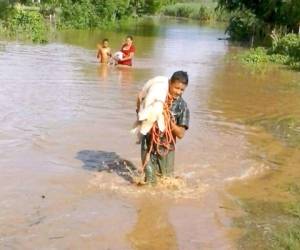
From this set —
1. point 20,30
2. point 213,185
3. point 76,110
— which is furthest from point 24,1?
point 213,185

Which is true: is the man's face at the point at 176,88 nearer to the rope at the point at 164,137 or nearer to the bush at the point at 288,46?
the rope at the point at 164,137

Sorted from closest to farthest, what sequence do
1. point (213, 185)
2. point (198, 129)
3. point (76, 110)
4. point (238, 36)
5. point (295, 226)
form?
1. point (295, 226)
2. point (213, 185)
3. point (198, 129)
4. point (76, 110)
5. point (238, 36)

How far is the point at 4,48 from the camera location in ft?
72.5

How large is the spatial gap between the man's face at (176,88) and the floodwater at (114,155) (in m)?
1.08

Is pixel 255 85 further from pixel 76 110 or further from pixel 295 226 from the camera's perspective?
pixel 295 226

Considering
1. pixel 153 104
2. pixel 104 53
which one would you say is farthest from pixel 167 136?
pixel 104 53

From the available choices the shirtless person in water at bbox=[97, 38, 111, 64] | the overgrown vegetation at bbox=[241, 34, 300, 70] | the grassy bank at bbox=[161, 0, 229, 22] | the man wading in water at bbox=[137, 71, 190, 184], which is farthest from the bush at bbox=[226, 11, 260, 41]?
the man wading in water at bbox=[137, 71, 190, 184]

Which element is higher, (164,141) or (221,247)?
(164,141)

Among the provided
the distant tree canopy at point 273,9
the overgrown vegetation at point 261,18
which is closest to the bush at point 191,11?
the overgrown vegetation at point 261,18

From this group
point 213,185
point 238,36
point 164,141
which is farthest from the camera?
point 238,36

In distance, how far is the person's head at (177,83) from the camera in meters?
5.95

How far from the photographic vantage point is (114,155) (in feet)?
26.6

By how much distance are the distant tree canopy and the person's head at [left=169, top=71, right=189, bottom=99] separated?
24151mm

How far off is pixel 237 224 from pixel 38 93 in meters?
8.07
